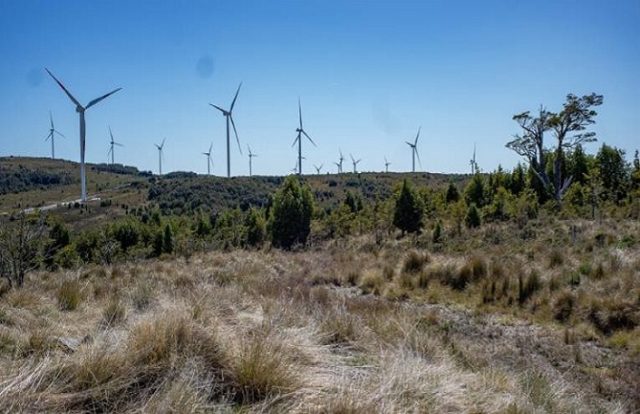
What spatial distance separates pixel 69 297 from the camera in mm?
7250

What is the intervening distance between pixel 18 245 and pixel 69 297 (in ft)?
18.5

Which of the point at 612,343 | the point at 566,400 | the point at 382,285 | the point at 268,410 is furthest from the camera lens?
the point at 382,285

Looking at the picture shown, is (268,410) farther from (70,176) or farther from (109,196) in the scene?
(70,176)

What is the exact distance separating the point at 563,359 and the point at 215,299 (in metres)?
5.42

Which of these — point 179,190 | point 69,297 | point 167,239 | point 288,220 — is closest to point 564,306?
point 69,297

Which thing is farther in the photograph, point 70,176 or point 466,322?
point 70,176

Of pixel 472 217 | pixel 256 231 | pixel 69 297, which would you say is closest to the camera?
pixel 69 297

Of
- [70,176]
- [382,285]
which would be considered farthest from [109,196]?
[382,285]

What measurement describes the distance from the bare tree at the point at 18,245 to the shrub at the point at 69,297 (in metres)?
4.22

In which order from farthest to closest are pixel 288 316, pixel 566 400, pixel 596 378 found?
pixel 596 378 < pixel 288 316 < pixel 566 400

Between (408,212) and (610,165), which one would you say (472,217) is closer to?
(408,212)

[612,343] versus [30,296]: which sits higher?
[30,296]

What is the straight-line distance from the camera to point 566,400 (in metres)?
4.26

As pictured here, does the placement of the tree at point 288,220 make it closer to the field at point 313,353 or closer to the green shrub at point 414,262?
the green shrub at point 414,262
